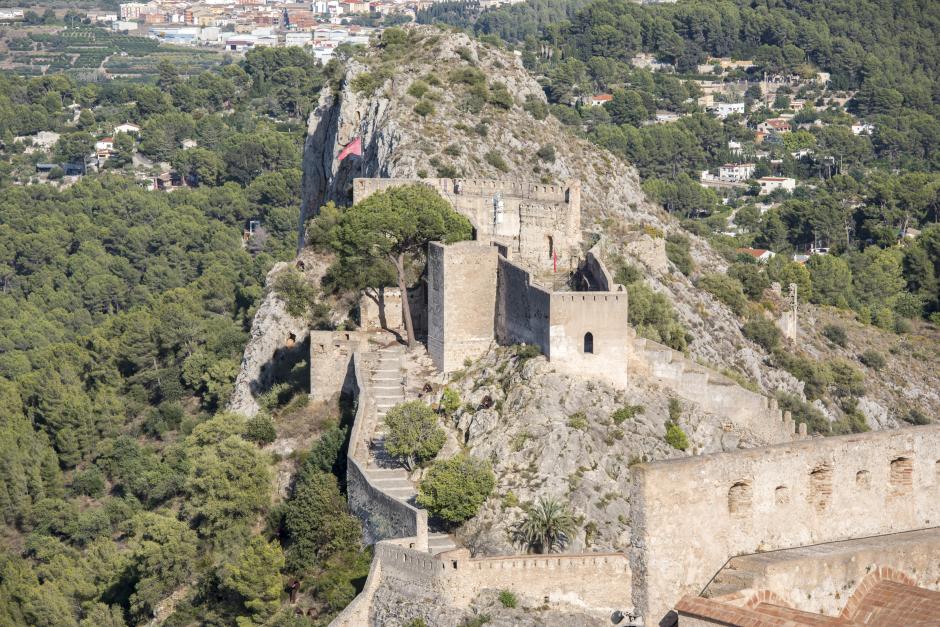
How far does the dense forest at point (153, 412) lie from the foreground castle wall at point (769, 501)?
48.9 ft

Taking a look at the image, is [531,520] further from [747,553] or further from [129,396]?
[129,396]

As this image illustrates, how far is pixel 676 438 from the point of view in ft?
145

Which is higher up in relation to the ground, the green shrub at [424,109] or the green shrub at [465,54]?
→ the green shrub at [465,54]

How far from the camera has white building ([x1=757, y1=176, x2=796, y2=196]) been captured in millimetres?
153750

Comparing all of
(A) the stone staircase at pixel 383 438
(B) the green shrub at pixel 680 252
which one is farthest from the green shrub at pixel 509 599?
(B) the green shrub at pixel 680 252

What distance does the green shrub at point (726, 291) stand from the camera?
237 feet

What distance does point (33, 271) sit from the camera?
5517 inches

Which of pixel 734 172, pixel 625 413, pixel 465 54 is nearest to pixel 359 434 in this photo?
pixel 625 413

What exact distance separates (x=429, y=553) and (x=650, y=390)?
10.9 metres

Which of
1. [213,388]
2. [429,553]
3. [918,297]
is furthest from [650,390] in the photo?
[918,297]

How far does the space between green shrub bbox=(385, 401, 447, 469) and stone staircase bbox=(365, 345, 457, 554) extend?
0.52m

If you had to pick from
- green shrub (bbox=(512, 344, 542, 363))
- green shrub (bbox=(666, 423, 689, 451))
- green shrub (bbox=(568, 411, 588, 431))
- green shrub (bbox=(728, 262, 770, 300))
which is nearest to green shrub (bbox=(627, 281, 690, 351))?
green shrub (bbox=(512, 344, 542, 363))

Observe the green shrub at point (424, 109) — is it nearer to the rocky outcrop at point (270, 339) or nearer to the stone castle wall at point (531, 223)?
the rocky outcrop at point (270, 339)

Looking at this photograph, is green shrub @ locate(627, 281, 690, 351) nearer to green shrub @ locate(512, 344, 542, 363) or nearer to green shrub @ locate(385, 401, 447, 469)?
green shrub @ locate(512, 344, 542, 363)
